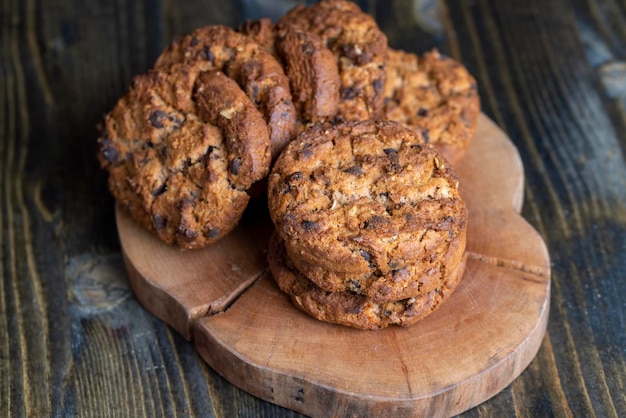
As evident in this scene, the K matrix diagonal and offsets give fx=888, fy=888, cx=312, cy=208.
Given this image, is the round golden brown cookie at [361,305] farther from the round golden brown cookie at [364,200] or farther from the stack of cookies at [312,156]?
the round golden brown cookie at [364,200]

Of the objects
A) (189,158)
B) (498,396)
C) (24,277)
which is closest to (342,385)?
(498,396)

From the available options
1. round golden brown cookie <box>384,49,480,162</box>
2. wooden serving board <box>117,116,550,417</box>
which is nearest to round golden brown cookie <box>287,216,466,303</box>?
wooden serving board <box>117,116,550,417</box>

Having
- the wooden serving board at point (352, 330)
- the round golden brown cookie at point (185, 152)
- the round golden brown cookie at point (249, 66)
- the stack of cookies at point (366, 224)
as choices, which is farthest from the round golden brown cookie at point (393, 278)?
the round golden brown cookie at point (249, 66)

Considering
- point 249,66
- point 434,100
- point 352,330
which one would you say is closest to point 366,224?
point 352,330

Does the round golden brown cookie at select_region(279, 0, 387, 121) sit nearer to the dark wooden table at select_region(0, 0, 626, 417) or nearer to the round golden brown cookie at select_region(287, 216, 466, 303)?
the round golden brown cookie at select_region(287, 216, 466, 303)

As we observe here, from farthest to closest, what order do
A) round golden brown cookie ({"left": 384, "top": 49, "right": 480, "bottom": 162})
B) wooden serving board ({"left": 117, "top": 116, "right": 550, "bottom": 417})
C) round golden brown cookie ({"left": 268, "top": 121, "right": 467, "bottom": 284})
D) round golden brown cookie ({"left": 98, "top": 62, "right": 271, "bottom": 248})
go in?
1. round golden brown cookie ({"left": 384, "top": 49, "right": 480, "bottom": 162})
2. round golden brown cookie ({"left": 98, "top": 62, "right": 271, "bottom": 248})
3. wooden serving board ({"left": 117, "top": 116, "right": 550, "bottom": 417})
4. round golden brown cookie ({"left": 268, "top": 121, "right": 467, "bottom": 284})

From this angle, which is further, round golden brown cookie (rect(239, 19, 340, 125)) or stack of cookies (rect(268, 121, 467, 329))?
round golden brown cookie (rect(239, 19, 340, 125))

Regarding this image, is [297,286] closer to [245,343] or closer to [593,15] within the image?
[245,343]
